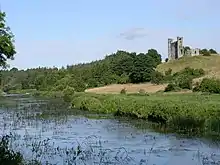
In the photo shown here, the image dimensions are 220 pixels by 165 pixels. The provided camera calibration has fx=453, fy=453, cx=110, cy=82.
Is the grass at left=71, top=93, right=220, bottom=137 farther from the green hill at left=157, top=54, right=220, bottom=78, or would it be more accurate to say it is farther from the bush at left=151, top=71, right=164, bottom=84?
the green hill at left=157, top=54, right=220, bottom=78

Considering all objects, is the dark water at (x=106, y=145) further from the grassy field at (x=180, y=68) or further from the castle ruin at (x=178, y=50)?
the castle ruin at (x=178, y=50)

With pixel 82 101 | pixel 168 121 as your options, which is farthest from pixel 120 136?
pixel 82 101

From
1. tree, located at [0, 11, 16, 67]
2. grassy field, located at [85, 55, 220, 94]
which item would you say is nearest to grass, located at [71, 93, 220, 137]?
tree, located at [0, 11, 16, 67]

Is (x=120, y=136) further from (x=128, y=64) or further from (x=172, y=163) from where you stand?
(x=128, y=64)

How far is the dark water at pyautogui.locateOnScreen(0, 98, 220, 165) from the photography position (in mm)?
21812

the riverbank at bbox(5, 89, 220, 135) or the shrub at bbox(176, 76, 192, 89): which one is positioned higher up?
the shrub at bbox(176, 76, 192, 89)

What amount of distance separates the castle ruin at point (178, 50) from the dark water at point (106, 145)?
109 m

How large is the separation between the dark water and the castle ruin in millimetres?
109312

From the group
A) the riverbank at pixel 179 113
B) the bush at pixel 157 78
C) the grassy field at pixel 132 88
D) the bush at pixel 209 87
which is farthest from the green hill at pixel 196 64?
the riverbank at pixel 179 113

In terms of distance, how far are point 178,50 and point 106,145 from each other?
12263cm

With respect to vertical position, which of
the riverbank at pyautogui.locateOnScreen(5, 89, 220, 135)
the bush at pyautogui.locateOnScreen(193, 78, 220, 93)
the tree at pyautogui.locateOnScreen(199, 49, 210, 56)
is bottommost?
the riverbank at pyautogui.locateOnScreen(5, 89, 220, 135)

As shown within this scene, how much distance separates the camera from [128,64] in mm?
119312

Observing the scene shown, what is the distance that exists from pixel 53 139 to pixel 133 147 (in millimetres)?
6128

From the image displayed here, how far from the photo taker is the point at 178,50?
147125mm
